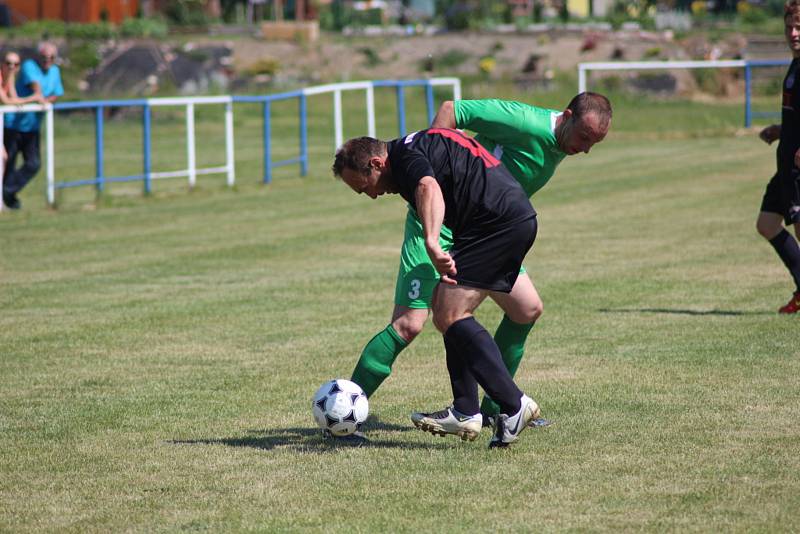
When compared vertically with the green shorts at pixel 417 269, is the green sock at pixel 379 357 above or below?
below

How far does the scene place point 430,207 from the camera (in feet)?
18.5

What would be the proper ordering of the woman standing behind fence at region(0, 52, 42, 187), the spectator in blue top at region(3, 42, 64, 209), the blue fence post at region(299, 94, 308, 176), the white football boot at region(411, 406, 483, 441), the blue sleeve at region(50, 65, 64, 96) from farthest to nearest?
the blue fence post at region(299, 94, 308, 176)
the blue sleeve at region(50, 65, 64, 96)
the woman standing behind fence at region(0, 52, 42, 187)
the spectator in blue top at region(3, 42, 64, 209)
the white football boot at region(411, 406, 483, 441)

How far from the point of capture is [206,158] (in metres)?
25.5

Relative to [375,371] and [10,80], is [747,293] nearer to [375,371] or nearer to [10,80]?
[375,371]

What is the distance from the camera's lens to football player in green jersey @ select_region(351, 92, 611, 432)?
20.9 feet

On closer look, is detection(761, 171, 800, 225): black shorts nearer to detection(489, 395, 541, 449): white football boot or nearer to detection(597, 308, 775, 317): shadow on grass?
detection(597, 308, 775, 317): shadow on grass

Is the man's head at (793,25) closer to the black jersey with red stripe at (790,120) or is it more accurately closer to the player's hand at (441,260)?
the black jersey with red stripe at (790,120)

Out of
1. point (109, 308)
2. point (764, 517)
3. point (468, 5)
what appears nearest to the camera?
point (764, 517)

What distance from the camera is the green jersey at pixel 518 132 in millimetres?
6469

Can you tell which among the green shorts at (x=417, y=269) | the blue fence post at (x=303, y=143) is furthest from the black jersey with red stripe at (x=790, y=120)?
the blue fence post at (x=303, y=143)

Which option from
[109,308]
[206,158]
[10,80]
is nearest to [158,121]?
[206,158]

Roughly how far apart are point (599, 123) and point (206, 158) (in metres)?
20.0

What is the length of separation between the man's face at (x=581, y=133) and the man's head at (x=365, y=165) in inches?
39.6

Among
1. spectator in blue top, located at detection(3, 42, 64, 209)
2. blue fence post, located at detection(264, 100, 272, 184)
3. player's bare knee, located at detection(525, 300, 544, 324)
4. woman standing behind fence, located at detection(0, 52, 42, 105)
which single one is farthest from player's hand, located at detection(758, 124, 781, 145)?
blue fence post, located at detection(264, 100, 272, 184)
